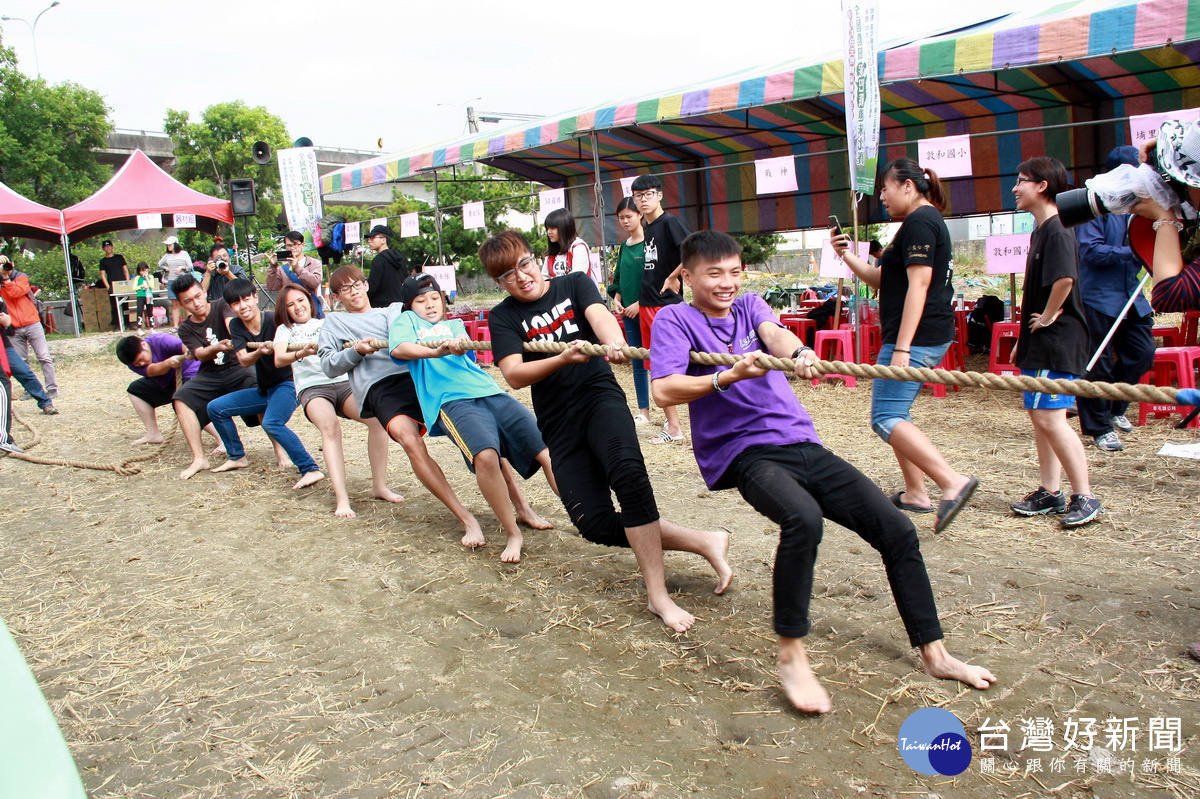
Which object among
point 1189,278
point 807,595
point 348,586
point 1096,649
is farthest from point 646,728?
point 1189,278

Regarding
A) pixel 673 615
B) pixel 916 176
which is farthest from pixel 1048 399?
pixel 673 615

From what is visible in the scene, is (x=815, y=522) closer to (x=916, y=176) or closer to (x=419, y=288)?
(x=916, y=176)

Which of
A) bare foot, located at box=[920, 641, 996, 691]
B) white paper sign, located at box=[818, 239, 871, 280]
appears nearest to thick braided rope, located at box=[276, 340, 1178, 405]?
bare foot, located at box=[920, 641, 996, 691]

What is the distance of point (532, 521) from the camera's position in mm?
4645

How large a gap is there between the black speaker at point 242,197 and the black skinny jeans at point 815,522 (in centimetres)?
1461

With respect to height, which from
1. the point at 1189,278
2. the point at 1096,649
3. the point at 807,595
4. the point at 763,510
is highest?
the point at 1189,278

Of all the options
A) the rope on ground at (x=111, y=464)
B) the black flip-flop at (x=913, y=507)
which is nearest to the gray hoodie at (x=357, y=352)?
the rope on ground at (x=111, y=464)

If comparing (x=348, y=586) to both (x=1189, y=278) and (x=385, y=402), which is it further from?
(x=1189, y=278)

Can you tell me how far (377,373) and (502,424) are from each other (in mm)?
991

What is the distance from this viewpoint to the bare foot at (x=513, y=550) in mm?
4078

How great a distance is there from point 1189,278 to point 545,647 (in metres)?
2.51

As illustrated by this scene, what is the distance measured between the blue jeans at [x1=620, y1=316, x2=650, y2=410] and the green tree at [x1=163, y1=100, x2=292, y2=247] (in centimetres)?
3207

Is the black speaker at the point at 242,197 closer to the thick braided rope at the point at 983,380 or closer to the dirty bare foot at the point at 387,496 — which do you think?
the dirty bare foot at the point at 387,496

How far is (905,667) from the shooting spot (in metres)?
2.73
